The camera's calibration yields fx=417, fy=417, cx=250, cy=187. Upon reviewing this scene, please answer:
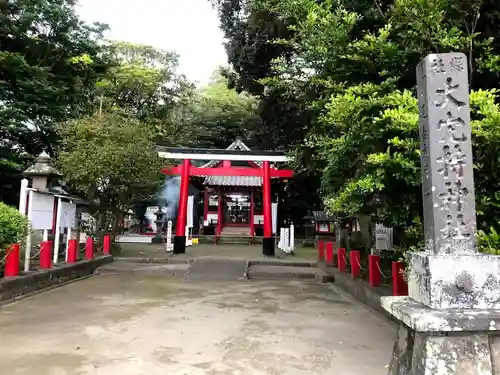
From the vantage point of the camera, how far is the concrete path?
4277mm

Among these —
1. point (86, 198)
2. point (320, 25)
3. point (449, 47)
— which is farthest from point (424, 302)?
point (86, 198)

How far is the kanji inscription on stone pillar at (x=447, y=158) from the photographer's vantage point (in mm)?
3238

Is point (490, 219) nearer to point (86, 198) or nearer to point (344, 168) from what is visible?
point (344, 168)

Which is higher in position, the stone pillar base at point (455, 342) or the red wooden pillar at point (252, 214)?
the red wooden pillar at point (252, 214)

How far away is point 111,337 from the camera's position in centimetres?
528

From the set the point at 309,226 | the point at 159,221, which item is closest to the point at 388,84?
the point at 309,226

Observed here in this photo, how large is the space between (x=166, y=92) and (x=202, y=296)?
2144 centimetres

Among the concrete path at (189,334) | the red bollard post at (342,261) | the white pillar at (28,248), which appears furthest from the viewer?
the red bollard post at (342,261)

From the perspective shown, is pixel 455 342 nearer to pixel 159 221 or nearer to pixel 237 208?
pixel 159 221

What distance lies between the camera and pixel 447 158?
336 centimetres

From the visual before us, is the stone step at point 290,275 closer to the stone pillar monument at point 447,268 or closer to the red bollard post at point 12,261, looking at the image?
the red bollard post at point 12,261

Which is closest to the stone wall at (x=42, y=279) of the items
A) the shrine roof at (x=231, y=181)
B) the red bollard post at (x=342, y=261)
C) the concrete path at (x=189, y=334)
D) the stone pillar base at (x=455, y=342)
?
the concrete path at (x=189, y=334)

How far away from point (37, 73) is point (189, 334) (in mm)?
12055

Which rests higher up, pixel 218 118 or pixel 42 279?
pixel 218 118
